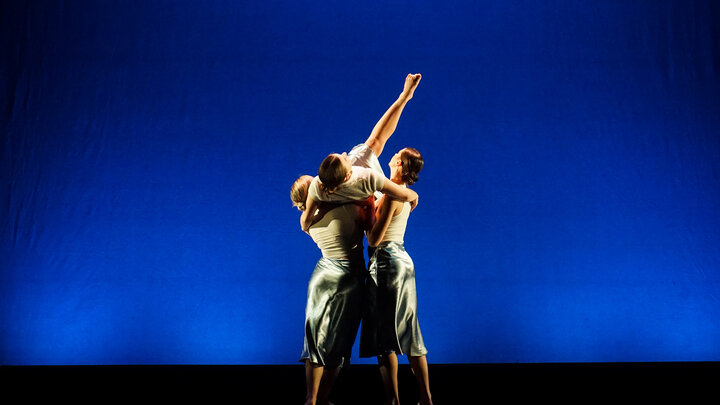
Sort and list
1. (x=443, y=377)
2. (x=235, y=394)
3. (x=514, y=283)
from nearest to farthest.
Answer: (x=235, y=394), (x=443, y=377), (x=514, y=283)

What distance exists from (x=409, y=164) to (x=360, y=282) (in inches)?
22.4

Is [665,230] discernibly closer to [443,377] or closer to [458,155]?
[458,155]

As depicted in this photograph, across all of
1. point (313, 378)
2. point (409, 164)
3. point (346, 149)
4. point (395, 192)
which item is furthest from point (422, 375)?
point (346, 149)

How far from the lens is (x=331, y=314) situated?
6.42ft

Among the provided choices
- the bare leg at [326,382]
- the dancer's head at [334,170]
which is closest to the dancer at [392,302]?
the bare leg at [326,382]

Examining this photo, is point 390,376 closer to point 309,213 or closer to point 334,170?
point 309,213

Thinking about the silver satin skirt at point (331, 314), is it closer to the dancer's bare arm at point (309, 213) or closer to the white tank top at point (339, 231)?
the white tank top at point (339, 231)

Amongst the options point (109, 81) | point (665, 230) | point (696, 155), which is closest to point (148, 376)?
point (109, 81)

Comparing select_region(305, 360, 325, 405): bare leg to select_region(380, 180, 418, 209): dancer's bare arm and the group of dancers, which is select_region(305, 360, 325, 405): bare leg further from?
select_region(380, 180, 418, 209): dancer's bare arm

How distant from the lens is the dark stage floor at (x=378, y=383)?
7.76ft

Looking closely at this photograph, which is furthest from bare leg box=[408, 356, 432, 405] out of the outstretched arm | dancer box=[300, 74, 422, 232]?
the outstretched arm

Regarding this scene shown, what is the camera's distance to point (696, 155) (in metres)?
3.23

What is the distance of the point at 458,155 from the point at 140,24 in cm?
242

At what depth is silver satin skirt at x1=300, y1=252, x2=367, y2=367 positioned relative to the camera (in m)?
1.95
